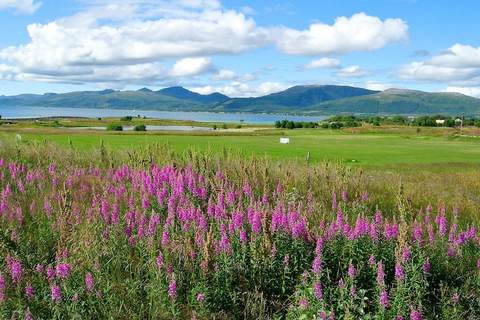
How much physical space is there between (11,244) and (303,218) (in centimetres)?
318

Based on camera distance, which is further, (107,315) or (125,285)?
(125,285)

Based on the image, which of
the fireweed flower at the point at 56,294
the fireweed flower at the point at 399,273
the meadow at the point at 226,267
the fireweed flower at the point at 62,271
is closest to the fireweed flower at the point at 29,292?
the meadow at the point at 226,267

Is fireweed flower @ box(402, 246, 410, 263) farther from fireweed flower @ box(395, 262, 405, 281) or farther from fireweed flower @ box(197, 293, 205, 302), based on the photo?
fireweed flower @ box(197, 293, 205, 302)

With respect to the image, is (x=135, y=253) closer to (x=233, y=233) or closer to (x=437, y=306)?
(x=233, y=233)

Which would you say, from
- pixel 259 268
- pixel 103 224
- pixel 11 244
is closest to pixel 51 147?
pixel 103 224

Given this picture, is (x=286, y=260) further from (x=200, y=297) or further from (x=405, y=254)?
(x=405, y=254)

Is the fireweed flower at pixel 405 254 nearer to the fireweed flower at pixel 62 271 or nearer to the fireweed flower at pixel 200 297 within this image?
the fireweed flower at pixel 200 297

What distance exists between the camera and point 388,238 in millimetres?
6020

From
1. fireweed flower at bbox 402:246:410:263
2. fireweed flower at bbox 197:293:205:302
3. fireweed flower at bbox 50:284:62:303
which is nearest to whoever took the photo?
fireweed flower at bbox 50:284:62:303

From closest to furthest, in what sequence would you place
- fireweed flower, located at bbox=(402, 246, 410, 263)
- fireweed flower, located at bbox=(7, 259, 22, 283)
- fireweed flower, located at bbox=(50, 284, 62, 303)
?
fireweed flower, located at bbox=(50, 284, 62, 303) < fireweed flower, located at bbox=(7, 259, 22, 283) < fireweed flower, located at bbox=(402, 246, 410, 263)

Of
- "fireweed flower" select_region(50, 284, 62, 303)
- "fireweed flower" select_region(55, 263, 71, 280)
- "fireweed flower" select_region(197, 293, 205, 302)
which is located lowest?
"fireweed flower" select_region(197, 293, 205, 302)

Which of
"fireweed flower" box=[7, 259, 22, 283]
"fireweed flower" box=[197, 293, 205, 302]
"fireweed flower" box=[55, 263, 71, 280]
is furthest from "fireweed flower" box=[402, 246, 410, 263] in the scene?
"fireweed flower" box=[7, 259, 22, 283]

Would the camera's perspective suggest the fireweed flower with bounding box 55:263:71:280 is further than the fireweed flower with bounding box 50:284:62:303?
Yes

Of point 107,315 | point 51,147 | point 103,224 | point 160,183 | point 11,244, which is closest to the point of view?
point 107,315
